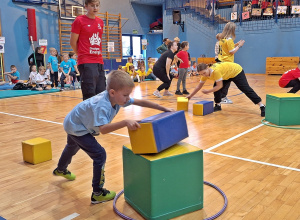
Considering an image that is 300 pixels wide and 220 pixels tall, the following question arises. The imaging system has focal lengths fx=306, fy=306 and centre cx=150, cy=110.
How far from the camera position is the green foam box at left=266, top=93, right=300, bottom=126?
397 cm

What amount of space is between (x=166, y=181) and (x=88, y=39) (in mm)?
2272

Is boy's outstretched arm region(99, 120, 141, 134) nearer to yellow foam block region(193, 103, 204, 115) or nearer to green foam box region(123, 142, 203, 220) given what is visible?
green foam box region(123, 142, 203, 220)

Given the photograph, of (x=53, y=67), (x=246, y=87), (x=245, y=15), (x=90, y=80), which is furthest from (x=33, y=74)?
(x=245, y=15)

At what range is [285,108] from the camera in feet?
13.2

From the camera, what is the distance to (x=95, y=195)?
2064 mm

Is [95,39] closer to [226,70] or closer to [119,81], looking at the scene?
[119,81]

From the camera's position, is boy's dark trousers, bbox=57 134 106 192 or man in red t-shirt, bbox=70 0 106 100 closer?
boy's dark trousers, bbox=57 134 106 192

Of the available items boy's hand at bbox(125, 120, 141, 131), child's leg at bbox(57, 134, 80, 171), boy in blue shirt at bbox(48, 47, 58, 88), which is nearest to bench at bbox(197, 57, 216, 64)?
boy in blue shirt at bbox(48, 47, 58, 88)

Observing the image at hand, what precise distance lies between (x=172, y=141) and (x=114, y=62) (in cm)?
1445

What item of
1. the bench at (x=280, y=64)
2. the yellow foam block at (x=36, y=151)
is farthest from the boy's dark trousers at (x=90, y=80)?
the bench at (x=280, y=64)

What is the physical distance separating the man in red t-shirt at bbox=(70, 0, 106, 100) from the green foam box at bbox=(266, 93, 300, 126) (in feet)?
7.52

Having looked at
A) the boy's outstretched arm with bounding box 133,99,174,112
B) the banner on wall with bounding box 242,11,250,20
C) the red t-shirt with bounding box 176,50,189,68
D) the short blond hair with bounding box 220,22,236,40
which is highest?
the banner on wall with bounding box 242,11,250,20

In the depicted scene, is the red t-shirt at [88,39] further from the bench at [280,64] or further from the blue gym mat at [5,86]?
the bench at [280,64]

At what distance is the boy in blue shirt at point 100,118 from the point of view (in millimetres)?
1795
